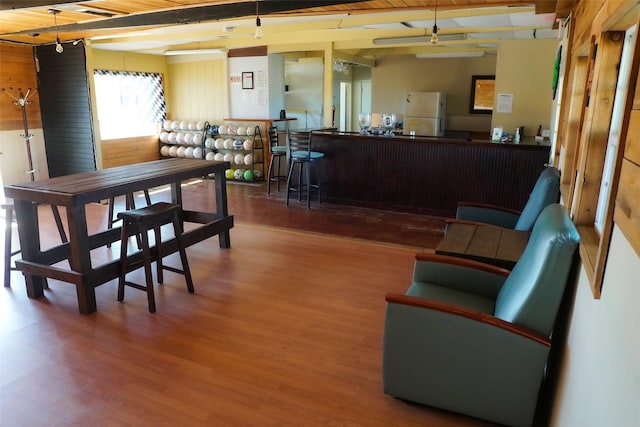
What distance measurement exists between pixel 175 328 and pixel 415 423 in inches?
65.3

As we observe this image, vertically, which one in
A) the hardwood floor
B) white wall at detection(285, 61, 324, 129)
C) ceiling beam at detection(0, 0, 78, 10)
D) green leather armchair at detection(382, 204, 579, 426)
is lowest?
the hardwood floor

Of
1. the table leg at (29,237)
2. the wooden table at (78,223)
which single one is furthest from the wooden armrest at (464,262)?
the table leg at (29,237)

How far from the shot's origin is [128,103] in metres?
8.54

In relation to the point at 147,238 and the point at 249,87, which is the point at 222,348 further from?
the point at 249,87

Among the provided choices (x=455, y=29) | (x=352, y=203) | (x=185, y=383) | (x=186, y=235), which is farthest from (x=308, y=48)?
(x=185, y=383)

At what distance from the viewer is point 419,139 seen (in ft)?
18.8

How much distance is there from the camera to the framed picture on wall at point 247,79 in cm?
814

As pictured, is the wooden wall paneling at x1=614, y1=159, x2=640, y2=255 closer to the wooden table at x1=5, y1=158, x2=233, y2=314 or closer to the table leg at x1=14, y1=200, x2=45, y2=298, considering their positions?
the wooden table at x1=5, y1=158, x2=233, y2=314

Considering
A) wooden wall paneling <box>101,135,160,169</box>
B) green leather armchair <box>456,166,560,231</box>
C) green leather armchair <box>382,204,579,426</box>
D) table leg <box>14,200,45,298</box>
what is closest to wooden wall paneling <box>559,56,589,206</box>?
green leather armchair <box>456,166,560,231</box>

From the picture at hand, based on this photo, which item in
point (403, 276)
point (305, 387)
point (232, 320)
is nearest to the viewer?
point (305, 387)

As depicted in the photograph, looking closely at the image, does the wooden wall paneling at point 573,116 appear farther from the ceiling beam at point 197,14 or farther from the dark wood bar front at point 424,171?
the dark wood bar front at point 424,171

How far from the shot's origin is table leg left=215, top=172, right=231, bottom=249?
14.6ft

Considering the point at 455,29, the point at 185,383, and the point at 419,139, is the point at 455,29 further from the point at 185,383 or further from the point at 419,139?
the point at 185,383

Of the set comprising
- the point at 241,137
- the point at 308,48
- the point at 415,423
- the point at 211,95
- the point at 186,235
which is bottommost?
the point at 415,423
